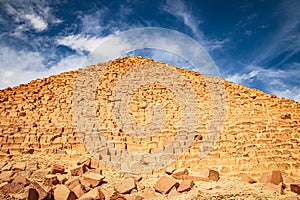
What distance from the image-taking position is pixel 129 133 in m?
8.84

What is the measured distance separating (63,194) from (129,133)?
14.6 feet

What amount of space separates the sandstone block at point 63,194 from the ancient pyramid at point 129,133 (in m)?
0.02

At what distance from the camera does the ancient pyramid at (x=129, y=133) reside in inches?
226

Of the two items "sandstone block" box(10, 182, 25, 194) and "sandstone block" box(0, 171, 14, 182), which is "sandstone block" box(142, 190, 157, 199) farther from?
"sandstone block" box(0, 171, 14, 182)

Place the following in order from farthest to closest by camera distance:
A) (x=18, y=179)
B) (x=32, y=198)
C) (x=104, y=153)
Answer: (x=104, y=153), (x=18, y=179), (x=32, y=198)

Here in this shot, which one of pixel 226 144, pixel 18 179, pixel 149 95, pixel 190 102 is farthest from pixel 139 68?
pixel 18 179

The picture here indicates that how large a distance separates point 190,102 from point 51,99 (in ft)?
23.4

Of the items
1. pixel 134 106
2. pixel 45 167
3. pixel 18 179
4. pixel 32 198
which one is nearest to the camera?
pixel 32 198

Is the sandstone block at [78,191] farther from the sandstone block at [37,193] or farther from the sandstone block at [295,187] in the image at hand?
the sandstone block at [295,187]

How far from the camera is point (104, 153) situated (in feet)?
22.7

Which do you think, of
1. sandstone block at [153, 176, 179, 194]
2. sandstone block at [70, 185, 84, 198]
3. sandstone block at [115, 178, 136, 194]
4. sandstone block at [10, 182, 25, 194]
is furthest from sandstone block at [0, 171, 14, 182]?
sandstone block at [153, 176, 179, 194]

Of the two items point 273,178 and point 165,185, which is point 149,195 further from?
point 273,178

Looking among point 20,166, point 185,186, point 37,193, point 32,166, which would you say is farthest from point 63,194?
point 185,186

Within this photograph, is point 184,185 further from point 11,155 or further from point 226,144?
point 11,155
